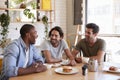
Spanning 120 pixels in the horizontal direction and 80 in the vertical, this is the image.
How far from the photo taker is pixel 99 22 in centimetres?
→ 428

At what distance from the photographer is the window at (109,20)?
13.1 feet

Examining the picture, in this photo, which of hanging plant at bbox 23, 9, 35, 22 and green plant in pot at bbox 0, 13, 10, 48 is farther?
hanging plant at bbox 23, 9, 35, 22

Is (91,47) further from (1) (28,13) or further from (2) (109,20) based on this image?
(1) (28,13)

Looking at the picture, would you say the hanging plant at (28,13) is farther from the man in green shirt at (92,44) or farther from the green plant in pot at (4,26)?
the man in green shirt at (92,44)

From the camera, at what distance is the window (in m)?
3.99

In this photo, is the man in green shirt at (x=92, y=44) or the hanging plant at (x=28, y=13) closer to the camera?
the man in green shirt at (x=92, y=44)

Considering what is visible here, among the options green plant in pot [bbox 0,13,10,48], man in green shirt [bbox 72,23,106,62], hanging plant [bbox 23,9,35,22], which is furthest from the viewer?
hanging plant [bbox 23,9,35,22]

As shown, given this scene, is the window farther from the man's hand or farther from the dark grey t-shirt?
the man's hand

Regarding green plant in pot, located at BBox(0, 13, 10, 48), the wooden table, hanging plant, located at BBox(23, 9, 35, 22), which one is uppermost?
hanging plant, located at BBox(23, 9, 35, 22)

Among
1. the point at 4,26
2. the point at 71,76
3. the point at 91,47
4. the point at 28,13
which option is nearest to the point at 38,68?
the point at 71,76

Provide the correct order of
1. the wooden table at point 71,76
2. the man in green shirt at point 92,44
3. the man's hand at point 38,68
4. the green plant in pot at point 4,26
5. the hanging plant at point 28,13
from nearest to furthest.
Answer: the wooden table at point 71,76, the man's hand at point 38,68, the man in green shirt at point 92,44, the green plant in pot at point 4,26, the hanging plant at point 28,13

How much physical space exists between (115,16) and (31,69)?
2657 millimetres

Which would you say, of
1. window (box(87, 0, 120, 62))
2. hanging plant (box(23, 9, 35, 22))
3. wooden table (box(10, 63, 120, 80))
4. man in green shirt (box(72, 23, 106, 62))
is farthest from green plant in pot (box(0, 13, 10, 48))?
wooden table (box(10, 63, 120, 80))

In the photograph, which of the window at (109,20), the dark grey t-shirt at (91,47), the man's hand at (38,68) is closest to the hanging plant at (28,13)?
the window at (109,20)
